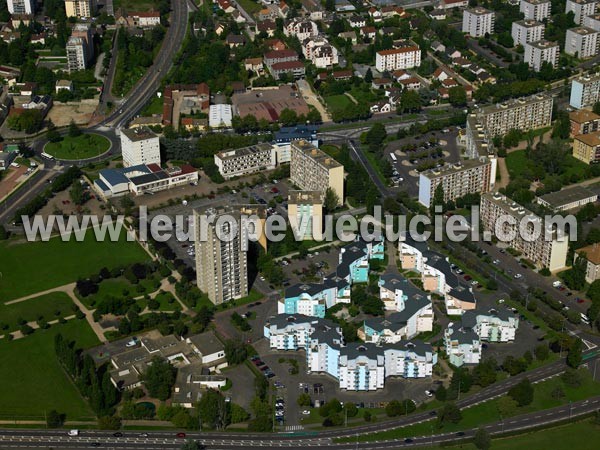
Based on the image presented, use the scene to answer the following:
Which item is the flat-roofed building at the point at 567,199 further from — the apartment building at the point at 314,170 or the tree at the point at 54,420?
the tree at the point at 54,420

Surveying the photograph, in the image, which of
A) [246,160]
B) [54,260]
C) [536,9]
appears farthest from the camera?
[536,9]

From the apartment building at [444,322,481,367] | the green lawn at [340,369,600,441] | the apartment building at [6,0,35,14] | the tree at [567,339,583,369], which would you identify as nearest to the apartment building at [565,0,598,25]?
the apartment building at [6,0,35,14]

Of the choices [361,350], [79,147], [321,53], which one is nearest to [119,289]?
[361,350]

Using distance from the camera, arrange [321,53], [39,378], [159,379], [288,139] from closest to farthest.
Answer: [159,379]
[39,378]
[288,139]
[321,53]

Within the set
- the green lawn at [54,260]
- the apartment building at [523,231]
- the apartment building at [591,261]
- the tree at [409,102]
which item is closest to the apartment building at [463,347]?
the apartment building at [523,231]

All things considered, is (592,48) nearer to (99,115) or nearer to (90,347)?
(99,115)

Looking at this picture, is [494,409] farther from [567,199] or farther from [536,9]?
[536,9]

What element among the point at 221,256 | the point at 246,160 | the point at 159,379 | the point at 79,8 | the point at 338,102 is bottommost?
the point at 338,102
